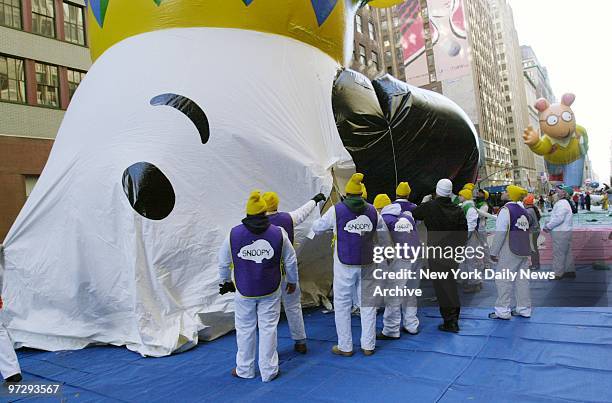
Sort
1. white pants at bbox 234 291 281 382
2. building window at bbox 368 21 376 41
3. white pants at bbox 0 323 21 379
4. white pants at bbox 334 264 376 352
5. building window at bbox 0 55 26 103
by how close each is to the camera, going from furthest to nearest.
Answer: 1. building window at bbox 368 21 376 41
2. building window at bbox 0 55 26 103
3. white pants at bbox 334 264 376 352
4. white pants at bbox 0 323 21 379
5. white pants at bbox 234 291 281 382

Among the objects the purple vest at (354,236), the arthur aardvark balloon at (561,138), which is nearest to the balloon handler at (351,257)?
the purple vest at (354,236)

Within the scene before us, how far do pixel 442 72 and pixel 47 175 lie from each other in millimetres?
45180

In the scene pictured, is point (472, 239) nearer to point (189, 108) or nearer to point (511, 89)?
point (189, 108)

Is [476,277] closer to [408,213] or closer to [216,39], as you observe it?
[408,213]

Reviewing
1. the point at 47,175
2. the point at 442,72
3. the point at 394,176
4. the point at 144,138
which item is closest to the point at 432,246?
the point at 394,176

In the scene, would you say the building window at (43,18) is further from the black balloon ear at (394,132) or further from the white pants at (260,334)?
the white pants at (260,334)

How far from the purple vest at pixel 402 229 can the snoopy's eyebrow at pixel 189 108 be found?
2214mm

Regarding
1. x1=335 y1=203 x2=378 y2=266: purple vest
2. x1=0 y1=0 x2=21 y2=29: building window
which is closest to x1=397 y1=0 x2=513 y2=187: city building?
x1=335 y1=203 x2=378 y2=266: purple vest

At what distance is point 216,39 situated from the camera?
5.54 metres

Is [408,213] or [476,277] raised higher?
[408,213]

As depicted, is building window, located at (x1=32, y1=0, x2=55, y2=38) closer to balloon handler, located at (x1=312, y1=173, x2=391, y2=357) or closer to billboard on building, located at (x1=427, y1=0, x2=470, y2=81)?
balloon handler, located at (x1=312, y1=173, x2=391, y2=357)

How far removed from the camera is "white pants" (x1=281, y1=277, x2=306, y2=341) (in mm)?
4262

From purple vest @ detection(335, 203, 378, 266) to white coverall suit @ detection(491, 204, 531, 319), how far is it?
178 centimetres

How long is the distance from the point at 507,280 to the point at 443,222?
1.00m
